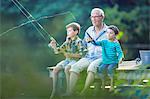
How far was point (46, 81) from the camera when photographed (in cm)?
479

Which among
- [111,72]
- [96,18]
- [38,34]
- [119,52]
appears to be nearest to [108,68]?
[111,72]

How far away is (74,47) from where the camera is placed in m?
4.18

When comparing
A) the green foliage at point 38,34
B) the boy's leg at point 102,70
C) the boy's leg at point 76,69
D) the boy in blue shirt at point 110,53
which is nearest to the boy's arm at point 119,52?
the boy in blue shirt at point 110,53

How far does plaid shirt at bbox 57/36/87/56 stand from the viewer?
4172 mm

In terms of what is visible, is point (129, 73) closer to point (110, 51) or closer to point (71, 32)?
point (110, 51)

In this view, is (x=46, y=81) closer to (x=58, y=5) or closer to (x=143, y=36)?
(x=58, y=5)

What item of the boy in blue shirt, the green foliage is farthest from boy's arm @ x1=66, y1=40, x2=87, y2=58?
the green foliage

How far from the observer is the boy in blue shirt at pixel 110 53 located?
4.08 meters

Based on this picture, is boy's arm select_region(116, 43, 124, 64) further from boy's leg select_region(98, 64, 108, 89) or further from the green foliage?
the green foliage

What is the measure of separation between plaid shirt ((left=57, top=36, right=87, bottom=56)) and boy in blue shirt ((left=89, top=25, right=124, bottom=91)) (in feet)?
0.39

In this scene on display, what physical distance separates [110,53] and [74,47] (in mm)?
272

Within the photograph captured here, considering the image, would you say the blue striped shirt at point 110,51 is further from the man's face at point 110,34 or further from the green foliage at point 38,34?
the green foliage at point 38,34

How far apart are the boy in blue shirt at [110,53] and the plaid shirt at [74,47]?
0.12 meters

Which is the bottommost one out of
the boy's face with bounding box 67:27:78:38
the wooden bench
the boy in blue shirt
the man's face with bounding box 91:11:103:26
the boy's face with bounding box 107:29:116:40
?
the wooden bench
